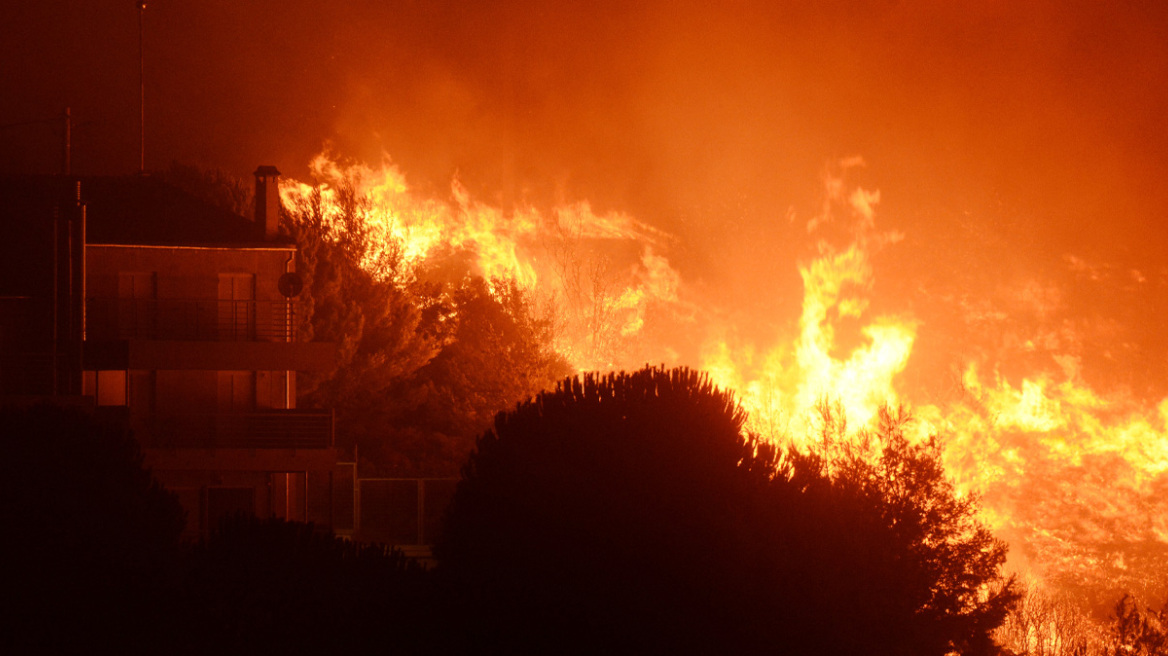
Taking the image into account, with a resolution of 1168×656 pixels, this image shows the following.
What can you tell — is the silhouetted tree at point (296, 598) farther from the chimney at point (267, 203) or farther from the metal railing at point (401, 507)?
the metal railing at point (401, 507)

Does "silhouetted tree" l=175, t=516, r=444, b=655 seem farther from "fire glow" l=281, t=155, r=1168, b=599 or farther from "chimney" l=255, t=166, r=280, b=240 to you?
"fire glow" l=281, t=155, r=1168, b=599

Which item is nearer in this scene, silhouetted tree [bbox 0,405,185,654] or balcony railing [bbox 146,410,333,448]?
silhouetted tree [bbox 0,405,185,654]

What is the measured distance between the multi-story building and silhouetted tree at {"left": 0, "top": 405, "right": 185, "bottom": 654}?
981 centimetres

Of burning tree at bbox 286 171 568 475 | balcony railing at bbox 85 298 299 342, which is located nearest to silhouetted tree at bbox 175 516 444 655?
balcony railing at bbox 85 298 299 342

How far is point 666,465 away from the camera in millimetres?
24062

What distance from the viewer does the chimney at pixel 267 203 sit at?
41.3 metres

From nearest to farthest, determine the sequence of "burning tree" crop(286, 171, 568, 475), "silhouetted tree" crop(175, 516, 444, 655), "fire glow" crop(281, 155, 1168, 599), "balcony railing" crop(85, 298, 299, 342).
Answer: "silhouetted tree" crop(175, 516, 444, 655), "balcony railing" crop(85, 298, 299, 342), "burning tree" crop(286, 171, 568, 475), "fire glow" crop(281, 155, 1168, 599)

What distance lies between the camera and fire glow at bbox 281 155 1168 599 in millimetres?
64625

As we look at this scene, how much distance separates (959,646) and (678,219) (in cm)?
4198

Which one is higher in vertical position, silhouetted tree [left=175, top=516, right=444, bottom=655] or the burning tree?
the burning tree

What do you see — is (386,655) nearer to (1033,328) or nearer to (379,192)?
(379,192)

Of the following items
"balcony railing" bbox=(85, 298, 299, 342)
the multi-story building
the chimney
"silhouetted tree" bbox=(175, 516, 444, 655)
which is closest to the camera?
"silhouetted tree" bbox=(175, 516, 444, 655)

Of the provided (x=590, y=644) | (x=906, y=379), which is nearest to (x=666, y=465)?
(x=590, y=644)

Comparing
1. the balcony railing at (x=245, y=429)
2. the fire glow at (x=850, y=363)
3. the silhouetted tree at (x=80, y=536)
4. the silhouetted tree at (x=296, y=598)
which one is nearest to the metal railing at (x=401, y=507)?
the balcony railing at (x=245, y=429)
